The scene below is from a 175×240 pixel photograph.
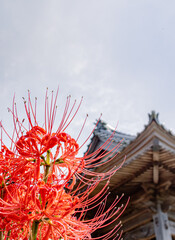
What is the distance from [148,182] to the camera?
489 cm

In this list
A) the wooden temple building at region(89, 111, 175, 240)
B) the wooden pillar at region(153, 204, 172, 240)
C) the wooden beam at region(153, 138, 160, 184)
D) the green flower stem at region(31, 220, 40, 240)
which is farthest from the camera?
the wooden pillar at region(153, 204, 172, 240)

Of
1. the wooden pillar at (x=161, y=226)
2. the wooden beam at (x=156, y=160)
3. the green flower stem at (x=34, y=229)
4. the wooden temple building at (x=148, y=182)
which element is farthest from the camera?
the wooden pillar at (x=161, y=226)

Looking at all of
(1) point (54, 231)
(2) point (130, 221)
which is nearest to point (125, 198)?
(2) point (130, 221)

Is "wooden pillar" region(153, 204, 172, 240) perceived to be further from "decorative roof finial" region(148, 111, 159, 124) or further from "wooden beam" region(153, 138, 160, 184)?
"decorative roof finial" region(148, 111, 159, 124)

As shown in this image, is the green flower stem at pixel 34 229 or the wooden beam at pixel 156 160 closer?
the green flower stem at pixel 34 229

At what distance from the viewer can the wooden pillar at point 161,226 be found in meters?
4.63

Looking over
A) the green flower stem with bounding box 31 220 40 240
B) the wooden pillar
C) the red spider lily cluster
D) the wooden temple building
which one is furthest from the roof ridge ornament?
the green flower stem with bounding box 31 220 40 240

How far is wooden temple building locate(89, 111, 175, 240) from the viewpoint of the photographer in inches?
163

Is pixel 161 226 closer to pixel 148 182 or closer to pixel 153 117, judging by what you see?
pixel 148 182

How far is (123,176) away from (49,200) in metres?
3.62

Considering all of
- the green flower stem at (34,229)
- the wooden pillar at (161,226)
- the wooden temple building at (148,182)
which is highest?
the wooden temple building at (148,182)

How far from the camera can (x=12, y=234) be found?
1416 mm

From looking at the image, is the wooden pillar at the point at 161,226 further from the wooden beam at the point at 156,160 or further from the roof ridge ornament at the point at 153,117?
the roof ridge ornament at the point at 153,117

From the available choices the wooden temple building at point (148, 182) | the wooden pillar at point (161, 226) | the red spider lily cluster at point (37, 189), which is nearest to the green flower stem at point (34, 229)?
the red spider lily cluster at point (37, 189)
